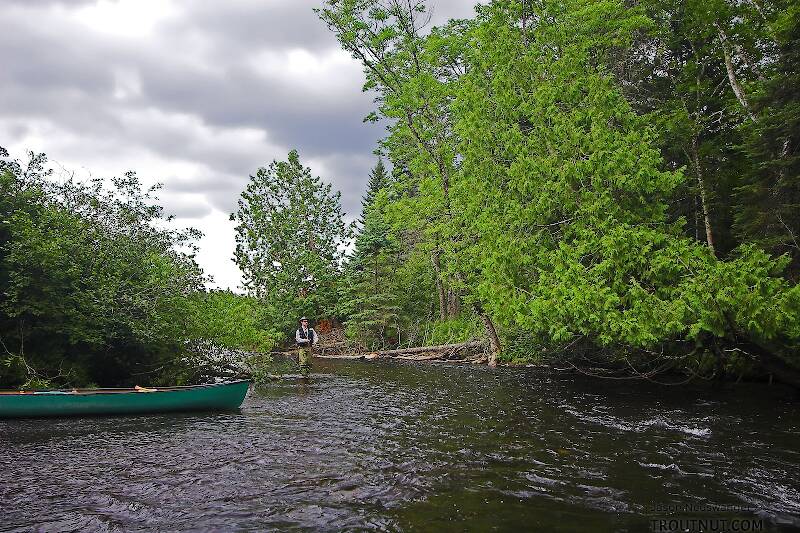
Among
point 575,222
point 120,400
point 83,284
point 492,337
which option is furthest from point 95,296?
point 492,337

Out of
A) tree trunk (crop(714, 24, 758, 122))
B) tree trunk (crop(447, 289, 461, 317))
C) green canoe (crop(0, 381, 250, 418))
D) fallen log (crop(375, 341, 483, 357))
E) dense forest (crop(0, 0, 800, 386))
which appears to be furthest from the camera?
tree trunk (crop(447, 289, 461, 317))

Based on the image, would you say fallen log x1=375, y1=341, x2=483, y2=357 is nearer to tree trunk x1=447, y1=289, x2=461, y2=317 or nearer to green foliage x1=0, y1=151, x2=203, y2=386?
tree trunk x1=447, y1=289, x2=461, y2=317

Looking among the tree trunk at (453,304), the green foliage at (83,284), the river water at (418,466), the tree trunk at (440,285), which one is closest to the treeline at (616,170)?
the river water at (418,466)

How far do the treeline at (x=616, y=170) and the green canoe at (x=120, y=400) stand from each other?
910 cm

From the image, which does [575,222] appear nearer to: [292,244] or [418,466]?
[418,466]

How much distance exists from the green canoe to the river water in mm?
323

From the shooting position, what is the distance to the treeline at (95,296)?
45.0 feet

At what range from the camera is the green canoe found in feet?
39.2

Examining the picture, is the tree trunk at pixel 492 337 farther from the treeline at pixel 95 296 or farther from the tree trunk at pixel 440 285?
the treeline at pixel 95 296

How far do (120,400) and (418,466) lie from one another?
27.6ft

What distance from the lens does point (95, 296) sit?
14719 millimetres

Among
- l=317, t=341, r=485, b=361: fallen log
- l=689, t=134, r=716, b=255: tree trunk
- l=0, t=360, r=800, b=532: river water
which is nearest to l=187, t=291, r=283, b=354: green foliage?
l=0, t=360, r=800, b=532: river water

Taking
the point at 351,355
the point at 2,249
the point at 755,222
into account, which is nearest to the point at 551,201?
the point at 755,222

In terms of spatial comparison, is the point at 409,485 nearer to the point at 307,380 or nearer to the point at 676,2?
the point at 307,380
